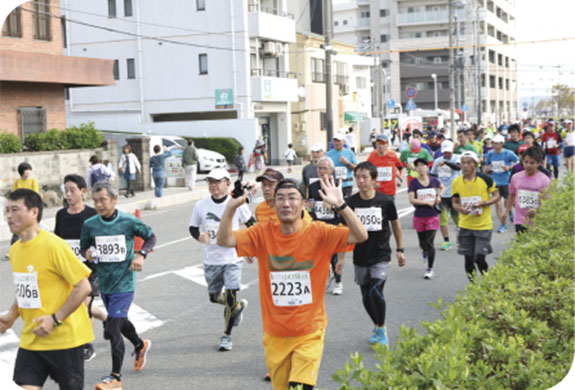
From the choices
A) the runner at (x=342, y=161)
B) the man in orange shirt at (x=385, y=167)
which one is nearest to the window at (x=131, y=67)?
the runner at (x=342, y=161)

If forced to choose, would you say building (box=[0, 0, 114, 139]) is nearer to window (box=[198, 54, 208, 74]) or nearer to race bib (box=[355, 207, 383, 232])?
window (box=[198, 54, 208, 74])

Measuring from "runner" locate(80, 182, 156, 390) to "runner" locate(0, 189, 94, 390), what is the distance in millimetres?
1503

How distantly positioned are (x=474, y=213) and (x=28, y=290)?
5.79m

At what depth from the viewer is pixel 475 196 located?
29.8 ft

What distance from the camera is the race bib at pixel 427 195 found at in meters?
10.9

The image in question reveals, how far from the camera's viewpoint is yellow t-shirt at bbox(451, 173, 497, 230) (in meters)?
8.97

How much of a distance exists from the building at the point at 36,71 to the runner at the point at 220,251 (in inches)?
716

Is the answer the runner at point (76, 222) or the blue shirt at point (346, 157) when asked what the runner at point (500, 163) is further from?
the runner at point (76, 222)

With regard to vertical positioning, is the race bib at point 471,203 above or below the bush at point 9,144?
below

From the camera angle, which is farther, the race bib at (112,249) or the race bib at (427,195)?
the race bib at (427,195)

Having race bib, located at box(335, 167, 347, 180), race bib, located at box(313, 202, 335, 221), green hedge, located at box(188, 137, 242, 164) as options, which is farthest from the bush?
green hedge, located at box(188, 137, 242, 164)

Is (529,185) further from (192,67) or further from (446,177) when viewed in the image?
(192,67)

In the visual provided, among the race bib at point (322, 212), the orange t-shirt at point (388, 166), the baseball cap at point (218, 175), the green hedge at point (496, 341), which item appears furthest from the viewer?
the orange t-shirt at point (388, 166)

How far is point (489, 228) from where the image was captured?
8.97m
